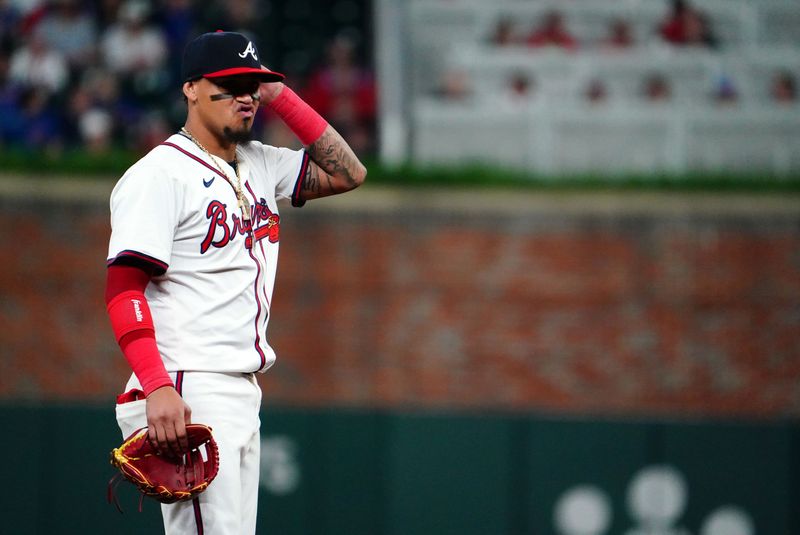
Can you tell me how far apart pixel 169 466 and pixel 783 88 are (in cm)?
837

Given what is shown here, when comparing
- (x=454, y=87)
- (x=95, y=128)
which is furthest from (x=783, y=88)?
(x=95, y=128)

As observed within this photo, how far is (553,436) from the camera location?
25.5 ft

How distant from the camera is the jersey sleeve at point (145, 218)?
3115 mm

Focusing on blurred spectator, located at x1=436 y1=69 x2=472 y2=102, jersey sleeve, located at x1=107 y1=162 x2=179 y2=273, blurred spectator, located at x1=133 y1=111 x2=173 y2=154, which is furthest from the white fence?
jersey sleeve, located at x1=107 y1=162 x2=179 y2=273

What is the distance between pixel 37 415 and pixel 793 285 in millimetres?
5779

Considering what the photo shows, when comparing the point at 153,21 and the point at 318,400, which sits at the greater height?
the point at 153,21

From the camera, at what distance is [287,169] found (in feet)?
12.1

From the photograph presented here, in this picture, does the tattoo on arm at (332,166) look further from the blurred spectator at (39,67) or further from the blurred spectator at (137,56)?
the blurred spectator at (39,67)

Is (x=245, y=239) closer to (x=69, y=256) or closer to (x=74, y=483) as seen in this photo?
(x=74, y=483)

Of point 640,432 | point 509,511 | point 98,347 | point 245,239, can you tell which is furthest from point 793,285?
point 245,239

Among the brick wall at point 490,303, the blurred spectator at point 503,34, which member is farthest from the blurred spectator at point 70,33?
the blurred spectator at point 503,34

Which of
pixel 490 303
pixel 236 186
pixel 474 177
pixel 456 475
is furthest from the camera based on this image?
pixel 474 177

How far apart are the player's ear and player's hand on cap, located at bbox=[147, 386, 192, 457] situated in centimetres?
82

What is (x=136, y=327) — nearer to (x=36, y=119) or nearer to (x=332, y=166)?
(x=332, y=166)
